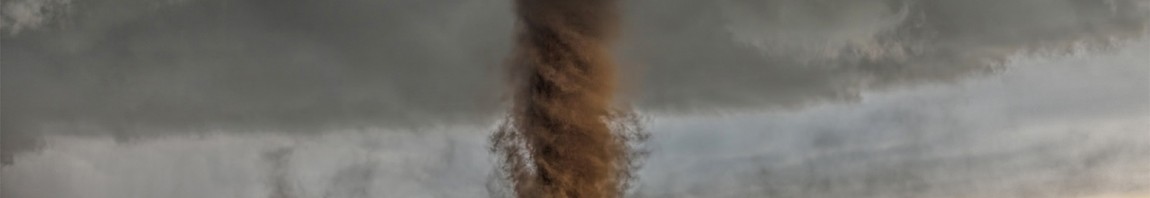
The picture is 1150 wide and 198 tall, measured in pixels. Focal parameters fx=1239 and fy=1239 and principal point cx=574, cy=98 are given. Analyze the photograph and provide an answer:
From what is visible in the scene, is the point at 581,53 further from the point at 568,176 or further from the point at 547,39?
the point at 568,176

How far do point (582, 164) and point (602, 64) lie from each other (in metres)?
2.66

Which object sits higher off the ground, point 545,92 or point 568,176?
point 545,92

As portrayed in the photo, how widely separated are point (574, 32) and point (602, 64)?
1.45 metres

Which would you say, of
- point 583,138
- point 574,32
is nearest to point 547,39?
point 574,32

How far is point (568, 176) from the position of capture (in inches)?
1177

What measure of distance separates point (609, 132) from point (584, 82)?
1.56 meters

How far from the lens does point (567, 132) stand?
99.7ft

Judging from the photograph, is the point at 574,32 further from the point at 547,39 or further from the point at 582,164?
the point at 582,164

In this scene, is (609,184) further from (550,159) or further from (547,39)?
(547,39)

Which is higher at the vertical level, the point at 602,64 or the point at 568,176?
the point at 602,64

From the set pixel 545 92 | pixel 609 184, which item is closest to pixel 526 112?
pixel 545 92

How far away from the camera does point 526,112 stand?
31203 mm

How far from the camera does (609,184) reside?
3106cm

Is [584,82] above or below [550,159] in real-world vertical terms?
above
